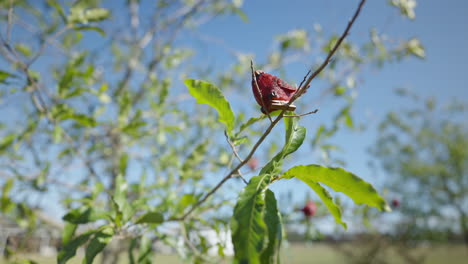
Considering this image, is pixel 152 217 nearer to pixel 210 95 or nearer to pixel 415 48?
pixel 210 95

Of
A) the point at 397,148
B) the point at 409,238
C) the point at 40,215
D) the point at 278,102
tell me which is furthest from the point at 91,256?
the point at 397,148

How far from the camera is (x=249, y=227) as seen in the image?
0.56 meters

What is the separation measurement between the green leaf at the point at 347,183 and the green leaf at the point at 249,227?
0.13m

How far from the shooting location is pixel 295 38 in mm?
2781

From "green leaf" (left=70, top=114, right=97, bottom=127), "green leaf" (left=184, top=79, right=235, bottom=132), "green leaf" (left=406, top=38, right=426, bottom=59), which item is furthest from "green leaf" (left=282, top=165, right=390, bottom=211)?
"green leaf" (left=406, top=38, right=426, bottom=59)

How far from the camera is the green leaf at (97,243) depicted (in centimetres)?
86

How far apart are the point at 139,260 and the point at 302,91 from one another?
95 centimetres

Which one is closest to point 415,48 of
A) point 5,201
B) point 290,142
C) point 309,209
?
point 309,209

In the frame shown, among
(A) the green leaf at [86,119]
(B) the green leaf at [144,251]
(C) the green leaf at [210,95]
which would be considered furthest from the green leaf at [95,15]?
(B) the green leaf at [144,251]

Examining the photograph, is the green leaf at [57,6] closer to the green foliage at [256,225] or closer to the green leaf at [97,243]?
the green leaf at [97,243]

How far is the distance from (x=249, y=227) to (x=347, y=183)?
225 mm

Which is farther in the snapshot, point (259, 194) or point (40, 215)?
point (40, 215)

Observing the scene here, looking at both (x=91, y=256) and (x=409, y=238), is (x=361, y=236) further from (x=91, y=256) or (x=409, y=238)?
(x=91, y=256)

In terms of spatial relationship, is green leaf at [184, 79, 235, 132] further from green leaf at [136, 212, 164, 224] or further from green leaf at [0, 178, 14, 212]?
green leaf at [0, 178, 14, 212]
